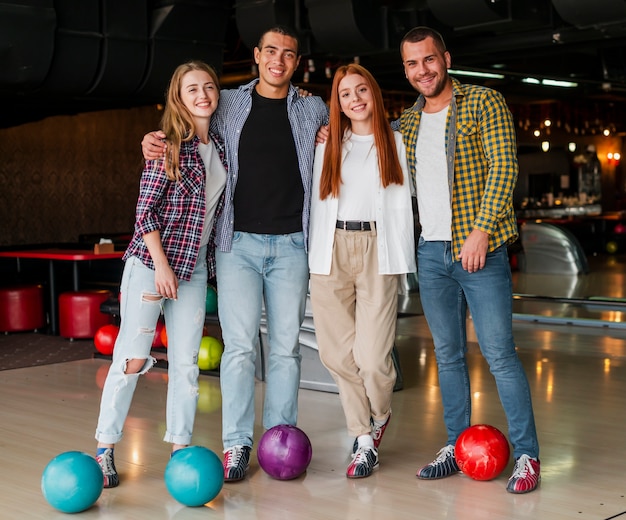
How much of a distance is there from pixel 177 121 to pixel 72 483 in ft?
4.82

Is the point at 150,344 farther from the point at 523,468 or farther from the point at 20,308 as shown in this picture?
the point at 20,308

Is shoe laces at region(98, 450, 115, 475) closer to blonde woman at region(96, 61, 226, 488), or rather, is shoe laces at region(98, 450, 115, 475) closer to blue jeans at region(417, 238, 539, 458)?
blonde woman at region(96, 61, 226, 488)

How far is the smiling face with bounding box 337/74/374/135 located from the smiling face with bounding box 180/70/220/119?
543 mm

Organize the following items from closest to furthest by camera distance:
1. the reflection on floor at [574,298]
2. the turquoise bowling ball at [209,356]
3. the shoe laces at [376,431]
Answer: the shoe laces at [376,431], the turquoise bowling ball at [209,356], the reflection on floor at [574,298]

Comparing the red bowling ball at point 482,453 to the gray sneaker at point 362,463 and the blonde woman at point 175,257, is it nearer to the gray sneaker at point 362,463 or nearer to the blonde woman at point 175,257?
the gray sneaker at point 362,463

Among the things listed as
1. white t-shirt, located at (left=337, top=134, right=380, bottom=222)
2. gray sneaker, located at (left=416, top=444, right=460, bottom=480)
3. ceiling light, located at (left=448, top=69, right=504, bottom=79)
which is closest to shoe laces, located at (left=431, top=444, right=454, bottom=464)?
gray sneaker, located at (left=416, top=444, right=460, bottom=480)

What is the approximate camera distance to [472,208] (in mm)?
3814

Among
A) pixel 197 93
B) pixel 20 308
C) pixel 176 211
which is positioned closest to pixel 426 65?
pixel 197 93

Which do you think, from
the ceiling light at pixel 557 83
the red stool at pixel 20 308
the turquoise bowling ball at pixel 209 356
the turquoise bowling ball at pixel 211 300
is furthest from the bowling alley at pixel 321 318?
the ceiling light at pixel 557 83

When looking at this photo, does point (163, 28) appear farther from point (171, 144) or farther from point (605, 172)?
point (605, 172)

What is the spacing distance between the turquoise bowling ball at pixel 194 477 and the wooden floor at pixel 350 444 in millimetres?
66

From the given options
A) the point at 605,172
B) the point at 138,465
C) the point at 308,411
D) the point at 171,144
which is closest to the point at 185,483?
the point at 138,465

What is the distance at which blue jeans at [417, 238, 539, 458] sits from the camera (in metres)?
3.79

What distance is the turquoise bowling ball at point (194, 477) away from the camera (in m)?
3.60
